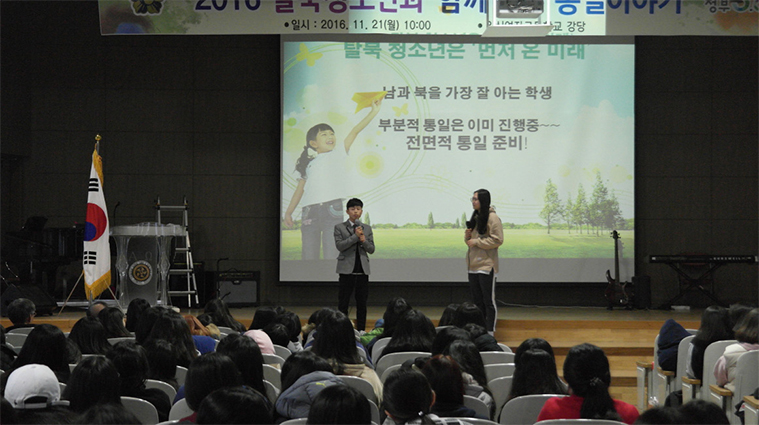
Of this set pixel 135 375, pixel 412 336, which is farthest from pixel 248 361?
pixel 412 336

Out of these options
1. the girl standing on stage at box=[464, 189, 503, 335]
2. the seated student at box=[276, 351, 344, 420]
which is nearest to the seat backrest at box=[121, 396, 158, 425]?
the seated student at box=[276, 351, 344, 420]

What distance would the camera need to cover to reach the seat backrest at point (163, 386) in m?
3.06

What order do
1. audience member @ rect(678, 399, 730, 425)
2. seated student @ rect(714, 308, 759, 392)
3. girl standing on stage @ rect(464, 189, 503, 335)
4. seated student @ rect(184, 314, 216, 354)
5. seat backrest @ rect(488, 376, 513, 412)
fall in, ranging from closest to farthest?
audience member @ rect(678, 399, 730, 425), seat backrest @ rect(488, 376, 513, 412), seated student @ rect(714, 308, 759, 392), seated student @ rect(184, 314, 216, 354), girl standing on stage @ rect(464, 189, 503, 335)

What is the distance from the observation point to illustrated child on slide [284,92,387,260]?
28.6 ft

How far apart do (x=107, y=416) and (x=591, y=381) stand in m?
1.62

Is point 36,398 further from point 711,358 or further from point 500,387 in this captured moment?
point 711,358

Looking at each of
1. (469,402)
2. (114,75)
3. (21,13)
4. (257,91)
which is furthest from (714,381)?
(21,13)

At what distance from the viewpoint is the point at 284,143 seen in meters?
8.74

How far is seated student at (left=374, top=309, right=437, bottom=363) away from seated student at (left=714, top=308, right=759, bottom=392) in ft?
4.88

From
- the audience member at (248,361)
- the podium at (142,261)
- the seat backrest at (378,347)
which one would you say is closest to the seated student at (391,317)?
the seat backrest at (378,347)

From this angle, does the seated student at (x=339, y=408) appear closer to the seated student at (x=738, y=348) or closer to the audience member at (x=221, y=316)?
the seated student at (x=738, y=348)

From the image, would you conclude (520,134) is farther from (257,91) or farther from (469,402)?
(469,402)

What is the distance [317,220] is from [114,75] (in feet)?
10.3

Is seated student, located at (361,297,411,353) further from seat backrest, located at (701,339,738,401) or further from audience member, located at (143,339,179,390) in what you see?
seat backrest, located at (701,339,738,401)
